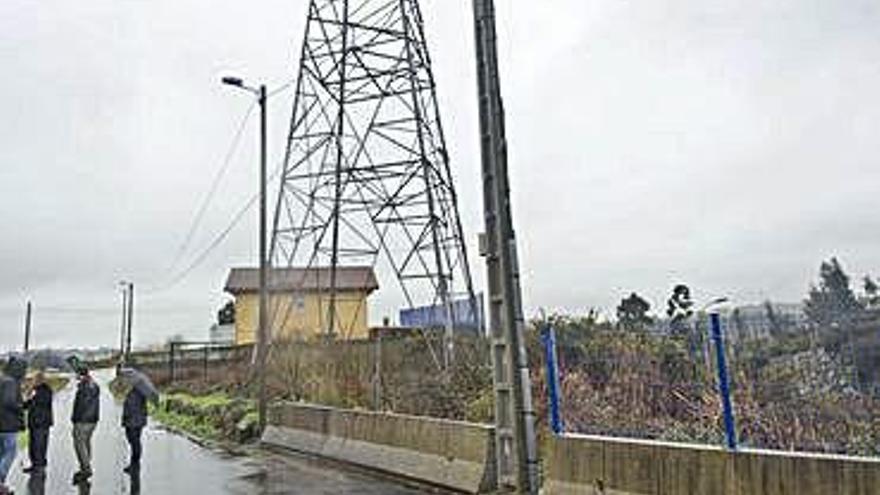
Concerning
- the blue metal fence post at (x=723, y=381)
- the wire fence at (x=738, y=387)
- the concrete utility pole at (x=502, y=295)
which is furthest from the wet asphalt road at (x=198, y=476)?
the blue metal fence post at (x=723, y=381)

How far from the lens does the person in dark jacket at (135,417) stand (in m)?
14.9

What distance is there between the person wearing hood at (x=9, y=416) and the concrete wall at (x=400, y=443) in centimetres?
511

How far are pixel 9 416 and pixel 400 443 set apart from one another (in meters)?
5.71

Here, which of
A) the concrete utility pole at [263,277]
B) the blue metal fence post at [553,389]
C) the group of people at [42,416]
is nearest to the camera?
the blue metal fence post at [553,389]

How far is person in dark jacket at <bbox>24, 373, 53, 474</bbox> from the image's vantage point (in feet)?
47.0

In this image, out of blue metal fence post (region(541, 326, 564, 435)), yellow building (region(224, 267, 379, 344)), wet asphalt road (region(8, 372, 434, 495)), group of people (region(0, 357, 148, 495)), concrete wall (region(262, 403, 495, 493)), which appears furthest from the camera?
yellow building (region(224, 267, 379, 344))

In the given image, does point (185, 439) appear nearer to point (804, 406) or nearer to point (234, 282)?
point (804, 406)

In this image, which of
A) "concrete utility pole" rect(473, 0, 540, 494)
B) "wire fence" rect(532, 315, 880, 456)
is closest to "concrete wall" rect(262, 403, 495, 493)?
"concrete utility pole" rect(473, 0, 540, 494)

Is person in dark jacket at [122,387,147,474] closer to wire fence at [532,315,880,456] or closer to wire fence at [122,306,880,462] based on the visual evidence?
wire fence at [122,306,880,462]

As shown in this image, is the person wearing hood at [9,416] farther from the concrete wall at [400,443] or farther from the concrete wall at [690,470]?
the concrete wall at [690,470]

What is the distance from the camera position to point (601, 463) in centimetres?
947

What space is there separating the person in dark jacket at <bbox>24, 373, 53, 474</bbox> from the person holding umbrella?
3.92 feet

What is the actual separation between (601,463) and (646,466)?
0.74 m

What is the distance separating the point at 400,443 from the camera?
1368 centimetres
